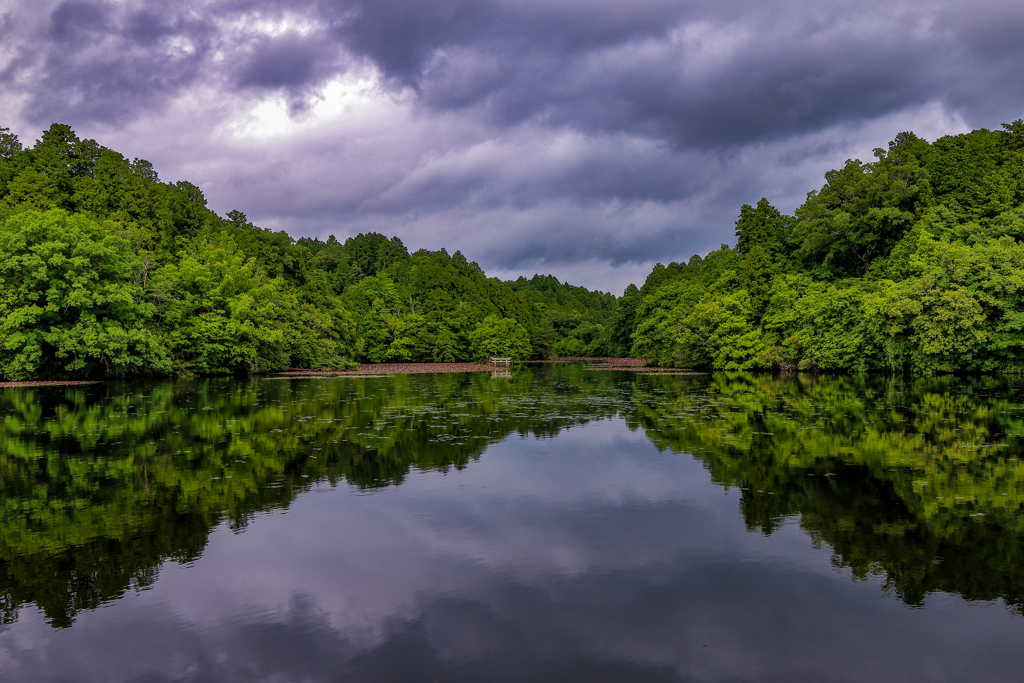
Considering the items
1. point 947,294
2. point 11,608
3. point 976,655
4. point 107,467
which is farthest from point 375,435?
point 947,294

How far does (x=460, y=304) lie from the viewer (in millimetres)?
77500

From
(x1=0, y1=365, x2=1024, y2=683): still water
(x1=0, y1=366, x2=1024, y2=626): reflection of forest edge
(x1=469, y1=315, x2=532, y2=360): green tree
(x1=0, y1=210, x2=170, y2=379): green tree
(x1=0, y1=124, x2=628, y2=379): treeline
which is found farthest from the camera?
(x1=469, y1=315, x2=532, y2=360): green tree

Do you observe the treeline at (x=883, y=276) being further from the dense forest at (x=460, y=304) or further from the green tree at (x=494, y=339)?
the green tree at (x=494, y=339)

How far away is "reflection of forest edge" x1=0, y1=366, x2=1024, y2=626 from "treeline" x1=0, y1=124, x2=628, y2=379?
11.9 metres

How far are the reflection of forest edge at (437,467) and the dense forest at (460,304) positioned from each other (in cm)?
1166

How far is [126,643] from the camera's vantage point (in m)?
5.04

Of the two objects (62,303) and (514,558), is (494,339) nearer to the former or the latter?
(62,303)

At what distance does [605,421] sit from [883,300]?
26847mm

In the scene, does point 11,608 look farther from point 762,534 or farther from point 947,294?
point 947,294

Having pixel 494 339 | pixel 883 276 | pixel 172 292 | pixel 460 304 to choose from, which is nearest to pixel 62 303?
pixel 172 292

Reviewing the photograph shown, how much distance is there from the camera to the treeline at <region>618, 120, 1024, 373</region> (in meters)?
33.2

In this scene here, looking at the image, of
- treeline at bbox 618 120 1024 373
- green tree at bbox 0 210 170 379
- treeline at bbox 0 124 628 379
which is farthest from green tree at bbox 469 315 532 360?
green tree at bbox 0 210 170 379

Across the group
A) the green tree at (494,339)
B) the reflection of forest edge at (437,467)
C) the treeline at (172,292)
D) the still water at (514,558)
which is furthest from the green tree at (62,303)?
the green tree at (494,339)

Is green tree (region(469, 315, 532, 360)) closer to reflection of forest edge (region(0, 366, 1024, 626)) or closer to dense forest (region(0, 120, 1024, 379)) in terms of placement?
dense forest (region(0, 120, 1024, 379))
